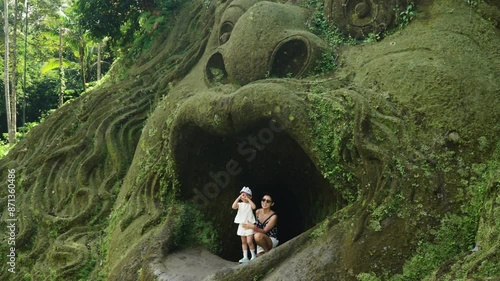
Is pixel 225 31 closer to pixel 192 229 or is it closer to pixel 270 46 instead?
pixel 270 46

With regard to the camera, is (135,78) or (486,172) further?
(135,78)

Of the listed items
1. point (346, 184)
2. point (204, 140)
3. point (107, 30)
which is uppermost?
point (107, 30)

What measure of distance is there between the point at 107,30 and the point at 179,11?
5.76ft

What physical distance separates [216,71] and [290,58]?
110 centimetres

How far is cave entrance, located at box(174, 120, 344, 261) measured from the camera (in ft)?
22.7

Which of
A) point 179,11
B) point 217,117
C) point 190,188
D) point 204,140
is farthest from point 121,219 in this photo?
point 179,11

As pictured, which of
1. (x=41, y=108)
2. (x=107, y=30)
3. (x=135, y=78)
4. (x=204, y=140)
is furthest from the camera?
(x=41, y=108)

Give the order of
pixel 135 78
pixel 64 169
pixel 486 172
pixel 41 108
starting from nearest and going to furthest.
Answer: pixel 486 172, pixel 64 169, pixel 135 78, pixel 41 108

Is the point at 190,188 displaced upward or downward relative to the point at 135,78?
downward

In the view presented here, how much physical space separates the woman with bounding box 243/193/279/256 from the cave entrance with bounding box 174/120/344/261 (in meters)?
0.72

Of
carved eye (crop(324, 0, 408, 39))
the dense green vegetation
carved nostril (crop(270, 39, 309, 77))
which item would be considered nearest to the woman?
carved nostril (crop(270, 39, 309, 77))

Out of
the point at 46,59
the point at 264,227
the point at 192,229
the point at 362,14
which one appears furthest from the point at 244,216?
the point at 46,59

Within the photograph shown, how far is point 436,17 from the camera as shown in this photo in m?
6.41

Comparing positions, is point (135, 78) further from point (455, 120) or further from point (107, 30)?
point (455, 120)
